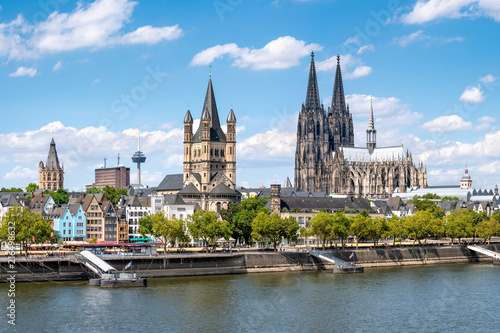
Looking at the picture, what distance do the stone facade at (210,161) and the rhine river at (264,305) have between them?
6825 centimetres

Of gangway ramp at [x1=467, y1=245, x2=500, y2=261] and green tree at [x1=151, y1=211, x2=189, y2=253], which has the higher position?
green tree at [x1=151, y1=211, x2=189, y2=253]

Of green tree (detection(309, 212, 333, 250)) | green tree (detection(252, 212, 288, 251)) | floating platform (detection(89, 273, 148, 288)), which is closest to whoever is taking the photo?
floating platform (detection(89, 273, 148, 288))

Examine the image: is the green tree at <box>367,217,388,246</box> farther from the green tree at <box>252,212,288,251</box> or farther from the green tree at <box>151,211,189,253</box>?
the green tree at <box>151,211,189,253</box>

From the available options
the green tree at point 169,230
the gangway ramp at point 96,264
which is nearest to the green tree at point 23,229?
the gangway ramp at point 96,264

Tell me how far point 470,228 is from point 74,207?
7825cm

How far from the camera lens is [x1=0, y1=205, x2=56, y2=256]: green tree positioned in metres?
98.4

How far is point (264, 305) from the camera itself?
73625mm

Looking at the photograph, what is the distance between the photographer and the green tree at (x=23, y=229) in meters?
98.4

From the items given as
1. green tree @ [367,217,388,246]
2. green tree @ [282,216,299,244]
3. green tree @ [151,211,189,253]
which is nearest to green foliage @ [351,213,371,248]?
green tree @ [367,217,388,246]

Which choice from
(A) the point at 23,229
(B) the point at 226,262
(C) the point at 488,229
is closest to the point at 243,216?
(B) the point at 226,262

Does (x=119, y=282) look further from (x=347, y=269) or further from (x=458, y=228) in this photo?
(x=458, y=228)

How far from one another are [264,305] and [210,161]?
99432 mm

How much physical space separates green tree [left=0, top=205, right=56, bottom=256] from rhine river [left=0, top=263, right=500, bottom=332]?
1543cm

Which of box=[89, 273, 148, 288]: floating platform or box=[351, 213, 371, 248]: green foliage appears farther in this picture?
box=[351, 213, 371, 248]: green foliage
